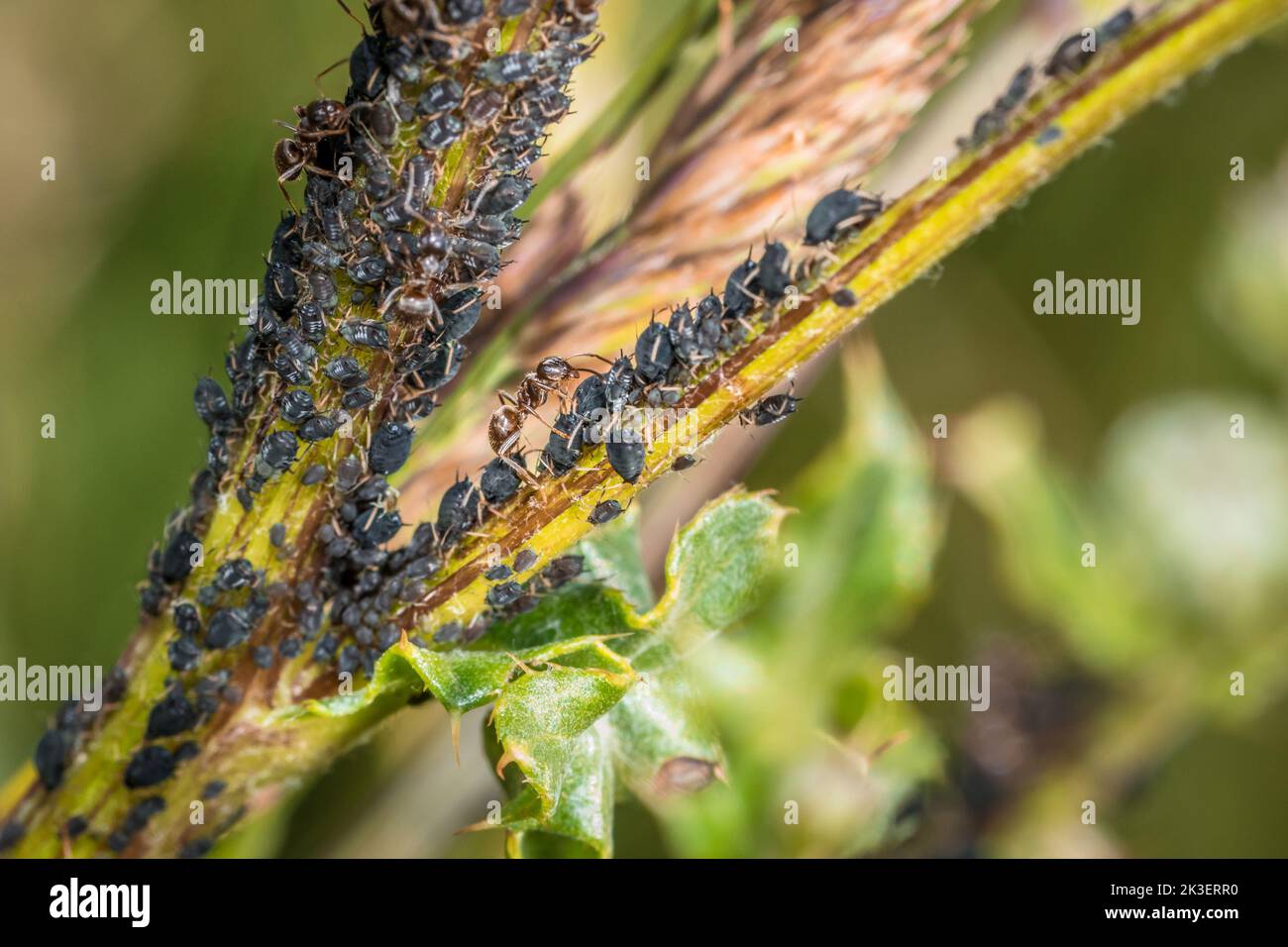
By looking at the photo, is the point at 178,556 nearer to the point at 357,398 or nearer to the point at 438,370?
the point at 357,398

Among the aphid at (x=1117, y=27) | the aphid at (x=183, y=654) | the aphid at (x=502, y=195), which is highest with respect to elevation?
the aphid at (x=1117, y=27)

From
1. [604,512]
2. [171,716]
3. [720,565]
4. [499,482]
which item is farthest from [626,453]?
[171,716]

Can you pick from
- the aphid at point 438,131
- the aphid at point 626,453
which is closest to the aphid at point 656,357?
the aphid at point 626,453

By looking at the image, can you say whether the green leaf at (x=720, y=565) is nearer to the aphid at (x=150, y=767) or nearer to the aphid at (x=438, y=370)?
the aphid at (x=438, y=370)

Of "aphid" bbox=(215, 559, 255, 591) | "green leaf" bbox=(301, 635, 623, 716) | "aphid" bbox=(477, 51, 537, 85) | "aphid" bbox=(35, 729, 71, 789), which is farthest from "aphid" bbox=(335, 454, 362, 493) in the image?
"aphid" bbox=(35, 729, 71, 789)
